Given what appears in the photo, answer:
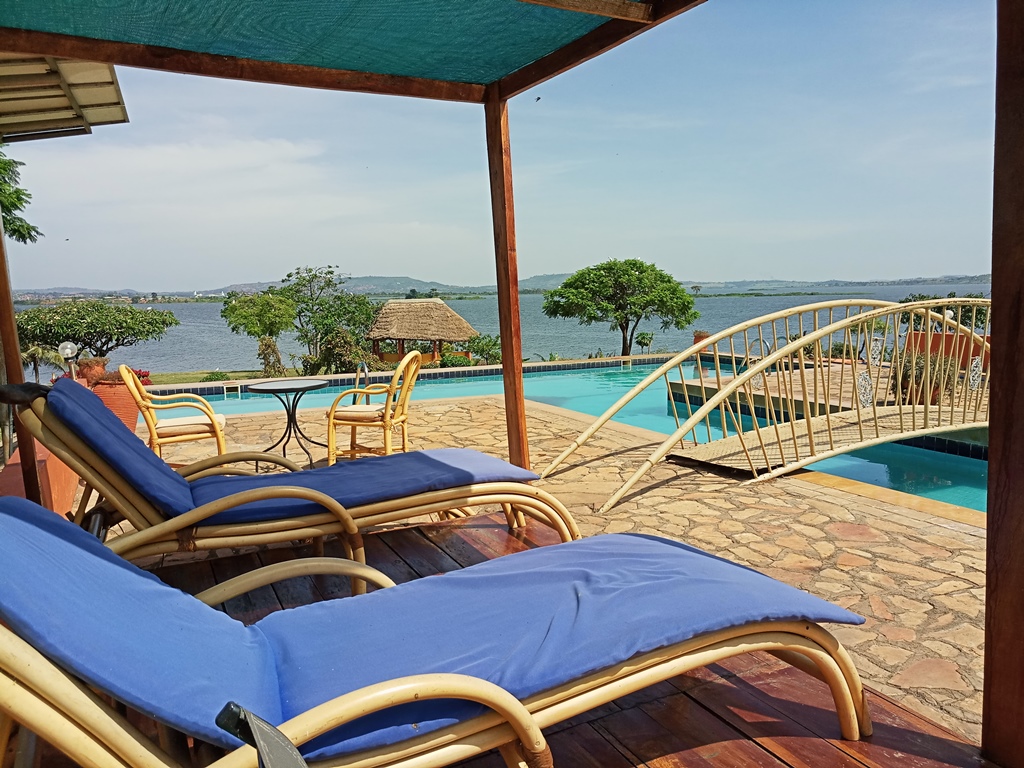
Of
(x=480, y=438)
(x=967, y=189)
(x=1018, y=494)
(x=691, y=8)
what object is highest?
(x=967, y=189)

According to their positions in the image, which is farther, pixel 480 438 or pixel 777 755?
pixel 480 438

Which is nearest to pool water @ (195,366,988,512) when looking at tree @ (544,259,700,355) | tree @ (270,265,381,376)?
tree @ (544,259,700,355)

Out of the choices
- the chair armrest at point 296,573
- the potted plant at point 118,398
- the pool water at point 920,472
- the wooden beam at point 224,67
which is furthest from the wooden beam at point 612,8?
the potted plant at point 118,398

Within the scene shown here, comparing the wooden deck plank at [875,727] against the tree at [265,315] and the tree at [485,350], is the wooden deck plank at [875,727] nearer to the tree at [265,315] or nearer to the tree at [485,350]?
the tree at [485,350]

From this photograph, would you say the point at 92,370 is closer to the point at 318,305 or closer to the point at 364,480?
the point at 364,480

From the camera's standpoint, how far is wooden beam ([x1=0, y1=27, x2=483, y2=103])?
11.0 feet

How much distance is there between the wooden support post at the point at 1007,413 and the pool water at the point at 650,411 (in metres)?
4.74

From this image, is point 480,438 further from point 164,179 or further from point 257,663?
point 164,179

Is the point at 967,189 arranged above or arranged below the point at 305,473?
A: above

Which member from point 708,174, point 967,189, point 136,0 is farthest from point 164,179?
point 967,189

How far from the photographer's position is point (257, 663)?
1.60m

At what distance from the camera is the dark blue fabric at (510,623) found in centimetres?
153

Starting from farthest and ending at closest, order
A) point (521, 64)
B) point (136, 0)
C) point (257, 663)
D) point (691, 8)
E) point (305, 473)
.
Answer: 1. point (521, 64)
2. point (305, 473)
3. point (691, 8)
4. point (136, 0)
5. point (257, 663)

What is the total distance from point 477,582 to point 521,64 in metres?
3.13
